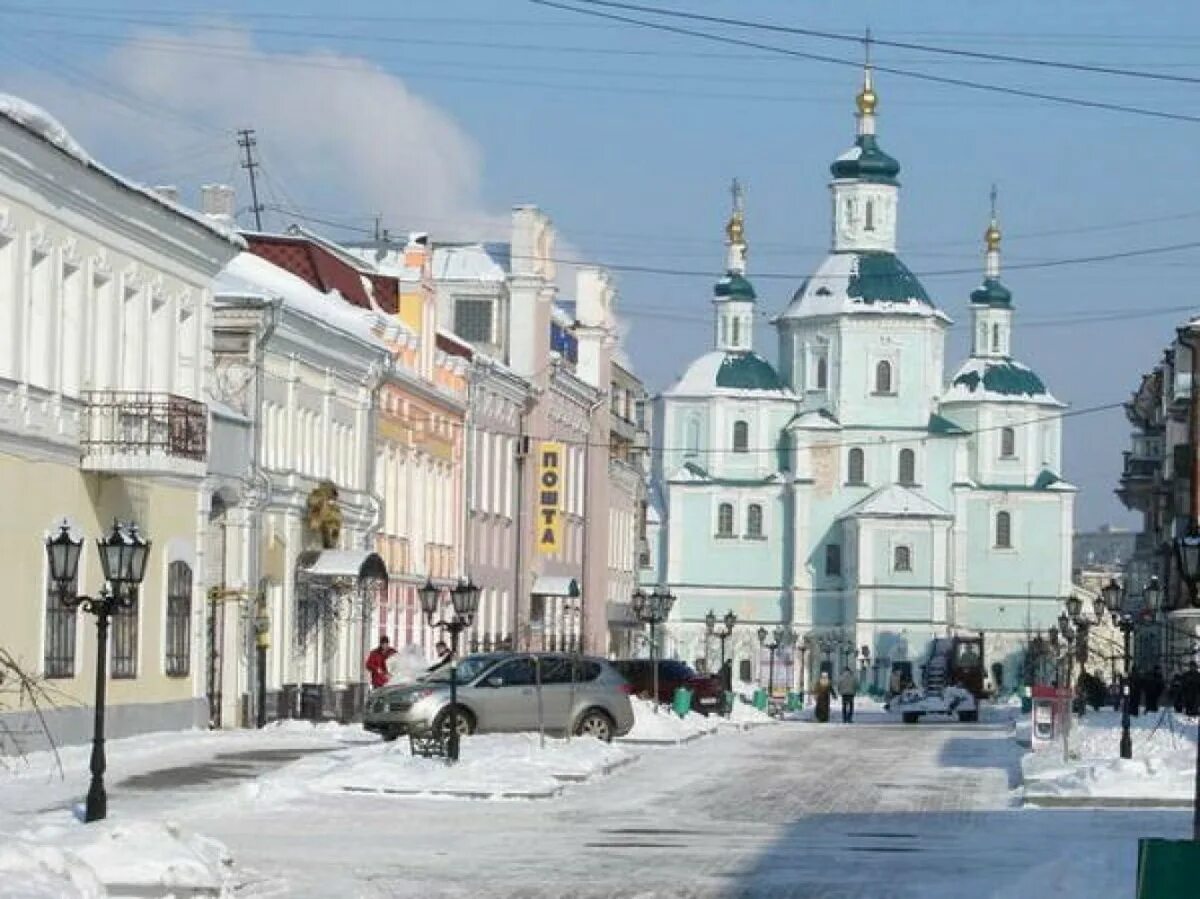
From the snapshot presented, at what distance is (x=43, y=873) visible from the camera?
54.9 feet

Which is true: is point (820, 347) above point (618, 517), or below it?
above

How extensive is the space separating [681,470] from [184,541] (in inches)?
4527

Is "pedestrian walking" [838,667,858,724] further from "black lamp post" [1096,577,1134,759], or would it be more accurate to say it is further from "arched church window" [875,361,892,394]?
"arched church window" [875,361,892,394]

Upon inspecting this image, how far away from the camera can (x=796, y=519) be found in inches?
5930

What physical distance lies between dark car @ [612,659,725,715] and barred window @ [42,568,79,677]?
78.6ft

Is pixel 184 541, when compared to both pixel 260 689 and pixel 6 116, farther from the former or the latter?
Answer: pixel 6 116

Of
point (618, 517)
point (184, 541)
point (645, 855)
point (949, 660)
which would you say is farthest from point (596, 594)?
point (645, 855)

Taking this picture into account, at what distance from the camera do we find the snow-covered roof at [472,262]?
75750 millimetres

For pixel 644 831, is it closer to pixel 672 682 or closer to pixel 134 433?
pixel 134 433

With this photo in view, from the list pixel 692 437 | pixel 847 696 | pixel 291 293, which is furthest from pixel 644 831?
pixel 692 437

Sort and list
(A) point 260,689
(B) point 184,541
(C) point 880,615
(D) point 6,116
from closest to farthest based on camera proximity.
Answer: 1. (D) point 6,116
2. (B) point 184,541
3. (A) point 260,689
4. (C) point 880,615

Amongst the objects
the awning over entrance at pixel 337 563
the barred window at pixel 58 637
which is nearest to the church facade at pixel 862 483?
the awning over entrance at pixel 337 563

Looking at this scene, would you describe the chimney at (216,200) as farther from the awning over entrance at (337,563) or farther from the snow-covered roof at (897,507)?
the snow-covered roof at (897,507)

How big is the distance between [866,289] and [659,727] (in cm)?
10406
